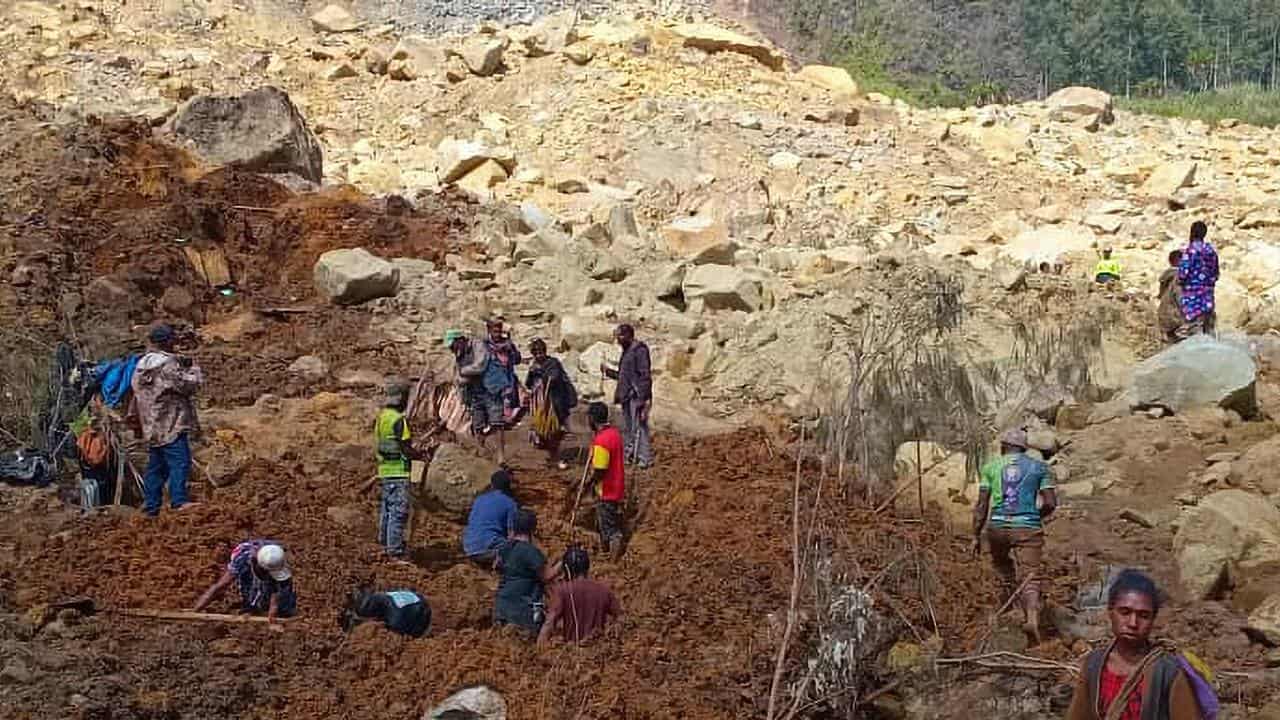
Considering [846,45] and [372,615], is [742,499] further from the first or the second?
[846,45]

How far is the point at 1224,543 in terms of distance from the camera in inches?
317

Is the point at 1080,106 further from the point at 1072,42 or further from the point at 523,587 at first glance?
the point at 1072,42

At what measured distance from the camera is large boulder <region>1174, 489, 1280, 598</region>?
7.84 meters

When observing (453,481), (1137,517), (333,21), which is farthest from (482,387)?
(333,21)

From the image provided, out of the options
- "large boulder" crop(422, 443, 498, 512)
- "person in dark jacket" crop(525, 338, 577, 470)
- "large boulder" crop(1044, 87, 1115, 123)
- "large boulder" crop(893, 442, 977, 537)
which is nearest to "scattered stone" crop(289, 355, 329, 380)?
"person in dark jacket" crop(525, 338, 577, 470)

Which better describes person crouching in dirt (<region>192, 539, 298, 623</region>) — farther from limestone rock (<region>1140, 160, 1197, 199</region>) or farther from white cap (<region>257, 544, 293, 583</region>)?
limestone rock (<region>1140, 160, 1197, 199</region>)

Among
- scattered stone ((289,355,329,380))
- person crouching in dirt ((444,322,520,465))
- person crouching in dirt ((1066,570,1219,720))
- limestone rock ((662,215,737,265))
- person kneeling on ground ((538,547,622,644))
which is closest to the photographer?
person crouching in dirt ((1066,570,1219,720))

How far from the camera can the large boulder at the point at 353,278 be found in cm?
1341

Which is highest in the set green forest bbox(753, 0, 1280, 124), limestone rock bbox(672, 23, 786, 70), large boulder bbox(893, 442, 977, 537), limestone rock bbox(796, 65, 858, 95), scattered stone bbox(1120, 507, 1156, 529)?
limestone rock bbox(672, 23, 786, 70)

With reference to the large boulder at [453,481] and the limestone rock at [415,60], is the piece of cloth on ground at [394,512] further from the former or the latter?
the limestone rock at [415,60]

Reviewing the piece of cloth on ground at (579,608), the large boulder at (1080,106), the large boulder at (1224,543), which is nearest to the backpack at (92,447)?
the piece of cloth on ground at (579,608)

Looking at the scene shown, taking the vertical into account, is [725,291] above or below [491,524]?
below

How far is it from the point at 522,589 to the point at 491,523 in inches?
48.2

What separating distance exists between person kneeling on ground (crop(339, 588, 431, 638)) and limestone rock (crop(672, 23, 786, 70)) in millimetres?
17570
